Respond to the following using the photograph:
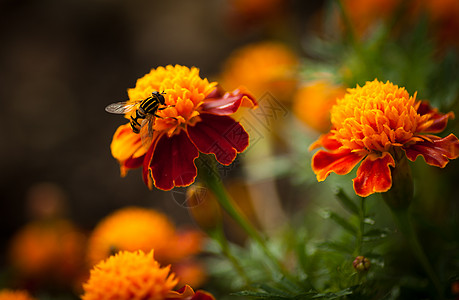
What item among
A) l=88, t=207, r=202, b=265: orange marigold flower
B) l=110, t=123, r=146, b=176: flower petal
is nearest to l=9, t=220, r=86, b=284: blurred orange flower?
l=88, t=207, r=202, b=265: orange marigold flower

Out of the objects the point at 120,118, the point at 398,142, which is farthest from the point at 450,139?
the point at 120,118

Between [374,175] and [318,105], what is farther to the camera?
[318,105]

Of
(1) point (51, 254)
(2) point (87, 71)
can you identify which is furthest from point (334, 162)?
(2) point (87, 71)

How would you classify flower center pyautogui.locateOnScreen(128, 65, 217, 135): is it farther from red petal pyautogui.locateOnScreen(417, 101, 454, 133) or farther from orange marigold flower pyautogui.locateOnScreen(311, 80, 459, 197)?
red petal pyautogui.locateOnScreen(417, 101, 454, 133)

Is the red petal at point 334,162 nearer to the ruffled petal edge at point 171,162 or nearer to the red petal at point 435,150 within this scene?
the red petal at point 435,150

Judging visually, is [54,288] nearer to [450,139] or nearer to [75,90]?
[450,139]

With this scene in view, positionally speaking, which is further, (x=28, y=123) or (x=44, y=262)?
(x=28, y=123)

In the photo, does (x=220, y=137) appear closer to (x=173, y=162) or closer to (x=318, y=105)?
(x=173, y=162)

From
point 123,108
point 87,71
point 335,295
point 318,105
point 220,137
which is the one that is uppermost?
point 87,71
